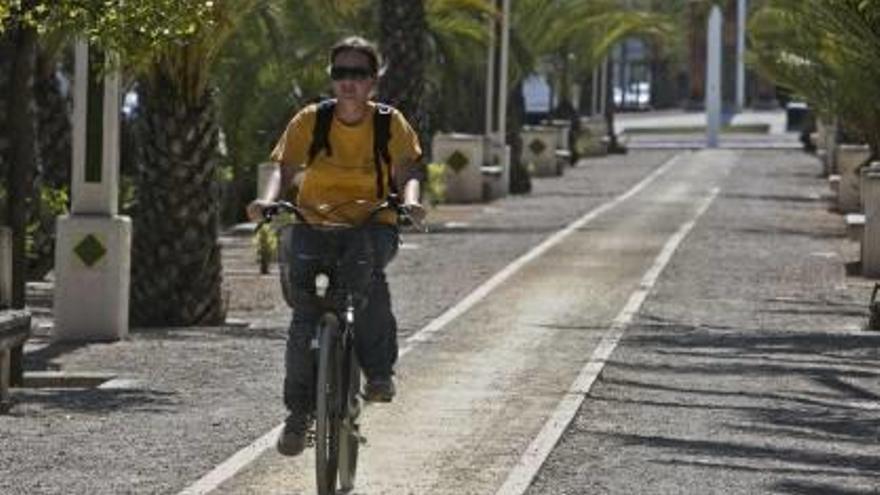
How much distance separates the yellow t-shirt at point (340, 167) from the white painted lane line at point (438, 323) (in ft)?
4.32

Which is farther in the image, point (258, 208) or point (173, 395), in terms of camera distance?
point (173, 395)

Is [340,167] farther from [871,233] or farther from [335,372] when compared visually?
[871,233]

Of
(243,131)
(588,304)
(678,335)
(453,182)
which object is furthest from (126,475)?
(453,182)

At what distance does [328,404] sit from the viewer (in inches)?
379

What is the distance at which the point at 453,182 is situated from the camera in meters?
43.4

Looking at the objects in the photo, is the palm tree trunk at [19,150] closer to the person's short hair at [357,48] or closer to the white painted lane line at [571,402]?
the white painted lane line at [571,402]

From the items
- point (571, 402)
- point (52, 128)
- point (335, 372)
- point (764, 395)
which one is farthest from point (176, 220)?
point (335, 372)

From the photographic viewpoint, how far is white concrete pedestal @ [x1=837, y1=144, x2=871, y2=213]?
40.6 metres

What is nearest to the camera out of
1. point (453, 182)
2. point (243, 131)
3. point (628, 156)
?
point (243, 131)

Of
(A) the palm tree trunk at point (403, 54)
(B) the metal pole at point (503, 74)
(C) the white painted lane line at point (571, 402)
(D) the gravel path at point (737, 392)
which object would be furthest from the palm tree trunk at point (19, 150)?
(B) the metal pole at point (503, 74)

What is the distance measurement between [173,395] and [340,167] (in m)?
4.71

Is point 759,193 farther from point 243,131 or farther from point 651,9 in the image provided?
point 651,9

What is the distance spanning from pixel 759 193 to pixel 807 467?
3745 cm

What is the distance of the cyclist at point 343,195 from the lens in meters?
9.84
